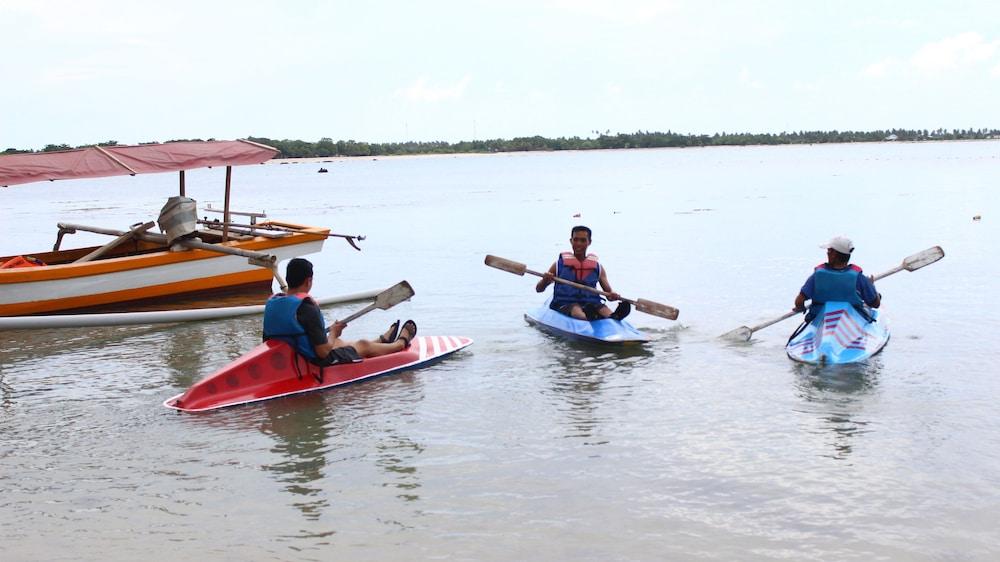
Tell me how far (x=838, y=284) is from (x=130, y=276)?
31.6 ft

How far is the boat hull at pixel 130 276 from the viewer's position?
13.5 meters

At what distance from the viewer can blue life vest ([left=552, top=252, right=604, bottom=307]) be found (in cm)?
1242

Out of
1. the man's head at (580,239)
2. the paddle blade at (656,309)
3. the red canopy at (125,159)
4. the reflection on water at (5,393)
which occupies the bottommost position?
the reflection on water at (5,393)

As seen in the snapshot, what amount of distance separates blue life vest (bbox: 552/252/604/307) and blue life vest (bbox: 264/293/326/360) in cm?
404

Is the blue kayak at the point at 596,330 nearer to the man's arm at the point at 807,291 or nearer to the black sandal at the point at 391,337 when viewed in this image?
the man's arm at the point at 807,291

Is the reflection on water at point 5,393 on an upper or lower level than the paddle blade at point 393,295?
lower

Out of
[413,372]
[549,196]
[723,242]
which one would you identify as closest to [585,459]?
[413,372]

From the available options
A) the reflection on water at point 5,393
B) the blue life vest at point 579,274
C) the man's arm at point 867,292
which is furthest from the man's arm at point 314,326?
the man's arm at point 867,292

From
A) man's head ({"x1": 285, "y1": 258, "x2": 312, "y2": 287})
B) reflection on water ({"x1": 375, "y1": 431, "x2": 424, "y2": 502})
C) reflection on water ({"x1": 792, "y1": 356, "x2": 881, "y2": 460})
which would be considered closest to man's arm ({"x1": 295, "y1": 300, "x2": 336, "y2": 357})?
man's head ({"x1": 285, "y1": 258, "x2": 312, "y2": 287})

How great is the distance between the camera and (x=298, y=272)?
9.05 m

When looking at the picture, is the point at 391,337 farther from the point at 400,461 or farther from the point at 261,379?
the point at 400,461

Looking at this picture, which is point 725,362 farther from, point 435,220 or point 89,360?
point 435,220

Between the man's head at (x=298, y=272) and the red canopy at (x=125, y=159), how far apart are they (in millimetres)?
5180

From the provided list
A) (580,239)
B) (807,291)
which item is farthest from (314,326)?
(807,291)
